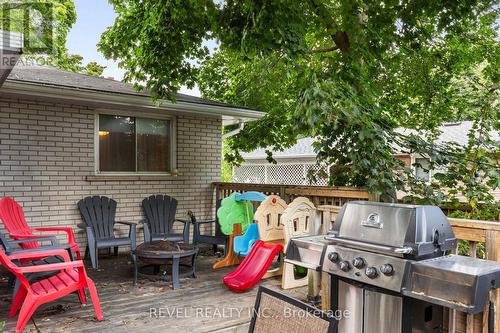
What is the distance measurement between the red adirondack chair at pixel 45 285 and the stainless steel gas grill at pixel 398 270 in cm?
205

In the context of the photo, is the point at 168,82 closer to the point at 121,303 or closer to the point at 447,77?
the point at 121,303

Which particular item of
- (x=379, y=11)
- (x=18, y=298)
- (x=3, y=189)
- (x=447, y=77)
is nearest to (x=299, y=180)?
(x=447, y=77)

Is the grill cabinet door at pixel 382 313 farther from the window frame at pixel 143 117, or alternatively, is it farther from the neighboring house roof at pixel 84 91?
the window frame at pixel 143 117

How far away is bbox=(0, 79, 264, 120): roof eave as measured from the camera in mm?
4985

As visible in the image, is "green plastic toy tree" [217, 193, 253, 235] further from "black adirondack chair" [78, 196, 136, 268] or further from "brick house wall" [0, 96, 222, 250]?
"brick house wall" [0, 96, 222, 250]

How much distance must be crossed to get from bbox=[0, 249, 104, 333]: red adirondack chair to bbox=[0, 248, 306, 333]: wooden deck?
0.57ft

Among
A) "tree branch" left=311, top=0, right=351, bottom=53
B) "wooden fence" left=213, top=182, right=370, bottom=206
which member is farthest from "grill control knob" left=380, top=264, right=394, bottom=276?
"tree branch" left=311, top=0, right=351, bottom=53

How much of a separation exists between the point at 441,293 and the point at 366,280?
1.66ft

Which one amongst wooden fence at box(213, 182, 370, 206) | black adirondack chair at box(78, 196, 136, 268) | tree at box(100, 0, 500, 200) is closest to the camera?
tree at box(100, 0, 500, 200)

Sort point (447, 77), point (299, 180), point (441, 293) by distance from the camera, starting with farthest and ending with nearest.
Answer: point (299, 180) → point (447, 77) → point (441, 293)

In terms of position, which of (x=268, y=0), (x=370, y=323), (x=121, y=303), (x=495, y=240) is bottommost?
(x=121, y=303)

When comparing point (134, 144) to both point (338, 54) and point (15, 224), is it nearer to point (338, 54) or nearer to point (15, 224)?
point (15, 224)

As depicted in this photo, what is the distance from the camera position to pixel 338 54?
19.1 ft

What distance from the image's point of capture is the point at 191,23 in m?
5.48
